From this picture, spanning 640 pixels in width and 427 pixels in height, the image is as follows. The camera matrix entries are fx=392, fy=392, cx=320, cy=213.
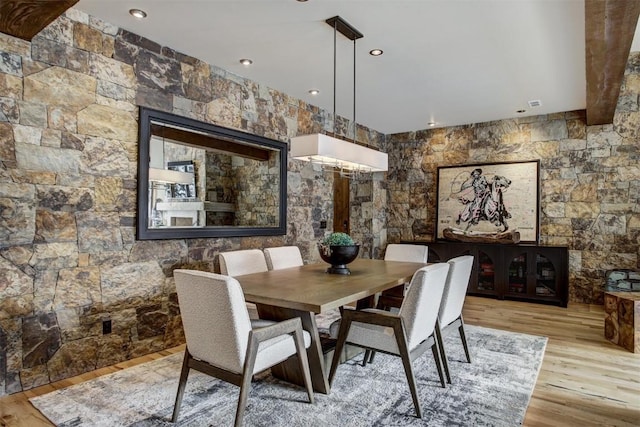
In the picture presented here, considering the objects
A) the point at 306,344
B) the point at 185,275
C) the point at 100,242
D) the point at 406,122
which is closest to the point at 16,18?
the point at 100,242

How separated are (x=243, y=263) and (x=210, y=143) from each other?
132 cm

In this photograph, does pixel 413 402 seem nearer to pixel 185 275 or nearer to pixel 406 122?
pixel 185 275

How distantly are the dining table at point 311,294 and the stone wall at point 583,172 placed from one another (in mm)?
3499

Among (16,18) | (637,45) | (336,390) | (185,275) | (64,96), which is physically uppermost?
(637,45)

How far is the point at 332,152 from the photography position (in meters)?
2.91

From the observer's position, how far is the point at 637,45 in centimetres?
411

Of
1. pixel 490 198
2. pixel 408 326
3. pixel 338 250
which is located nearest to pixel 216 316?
pixel 408 326

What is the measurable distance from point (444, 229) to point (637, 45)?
317 cm

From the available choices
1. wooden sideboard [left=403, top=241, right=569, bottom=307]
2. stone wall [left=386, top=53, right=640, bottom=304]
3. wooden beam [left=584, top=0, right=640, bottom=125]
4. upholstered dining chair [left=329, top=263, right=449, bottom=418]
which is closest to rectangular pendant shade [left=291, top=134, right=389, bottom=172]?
upholstered dining chair [left=329, top=263, right=449, bottom=418]

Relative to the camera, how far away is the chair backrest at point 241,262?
3203mm

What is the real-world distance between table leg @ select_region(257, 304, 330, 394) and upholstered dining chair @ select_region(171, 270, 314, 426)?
0.28 meters

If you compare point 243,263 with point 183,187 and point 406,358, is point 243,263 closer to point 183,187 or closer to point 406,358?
point 183,187

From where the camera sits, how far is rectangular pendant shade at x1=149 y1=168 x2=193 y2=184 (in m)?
3.36

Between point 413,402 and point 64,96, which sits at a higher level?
point 64,96
